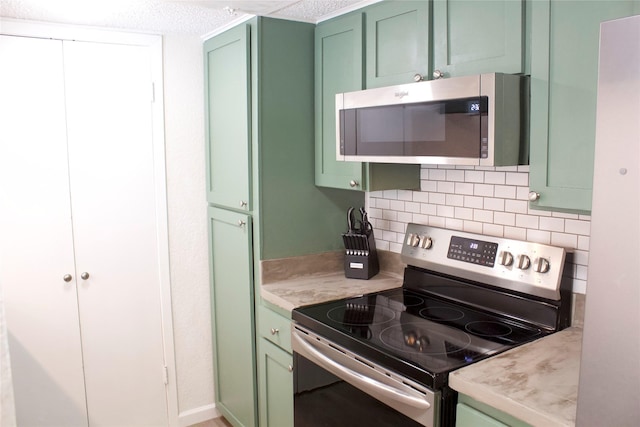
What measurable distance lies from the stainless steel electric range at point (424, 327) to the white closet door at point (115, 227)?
1.13 m

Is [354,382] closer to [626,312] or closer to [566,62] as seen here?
[626,312]

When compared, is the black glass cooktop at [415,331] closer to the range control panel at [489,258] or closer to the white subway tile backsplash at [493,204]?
the range control panel at [489,258]

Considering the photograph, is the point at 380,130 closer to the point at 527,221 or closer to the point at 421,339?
the point at 527,221

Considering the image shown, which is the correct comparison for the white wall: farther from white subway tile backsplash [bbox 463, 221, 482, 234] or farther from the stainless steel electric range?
white subway tile backsplash [bbox 463, 221, 482, 234]

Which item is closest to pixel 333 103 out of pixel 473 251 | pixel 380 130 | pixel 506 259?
pixel 380 130

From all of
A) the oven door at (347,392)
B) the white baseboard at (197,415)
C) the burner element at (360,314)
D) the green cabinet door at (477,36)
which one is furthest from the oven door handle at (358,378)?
the white baseboard at (197,415)

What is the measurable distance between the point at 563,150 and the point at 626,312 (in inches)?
27.2

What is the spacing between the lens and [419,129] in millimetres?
1977

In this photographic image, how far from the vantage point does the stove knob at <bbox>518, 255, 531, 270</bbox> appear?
200 cm

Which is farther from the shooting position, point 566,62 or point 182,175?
point 182,175

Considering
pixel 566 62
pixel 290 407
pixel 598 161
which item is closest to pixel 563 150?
pixel 566 62

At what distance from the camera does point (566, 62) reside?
5.22 ft

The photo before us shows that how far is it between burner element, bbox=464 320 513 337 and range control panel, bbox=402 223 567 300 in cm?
14

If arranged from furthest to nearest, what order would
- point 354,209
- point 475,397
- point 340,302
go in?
point 354,209
point 340,302
point 475,397
